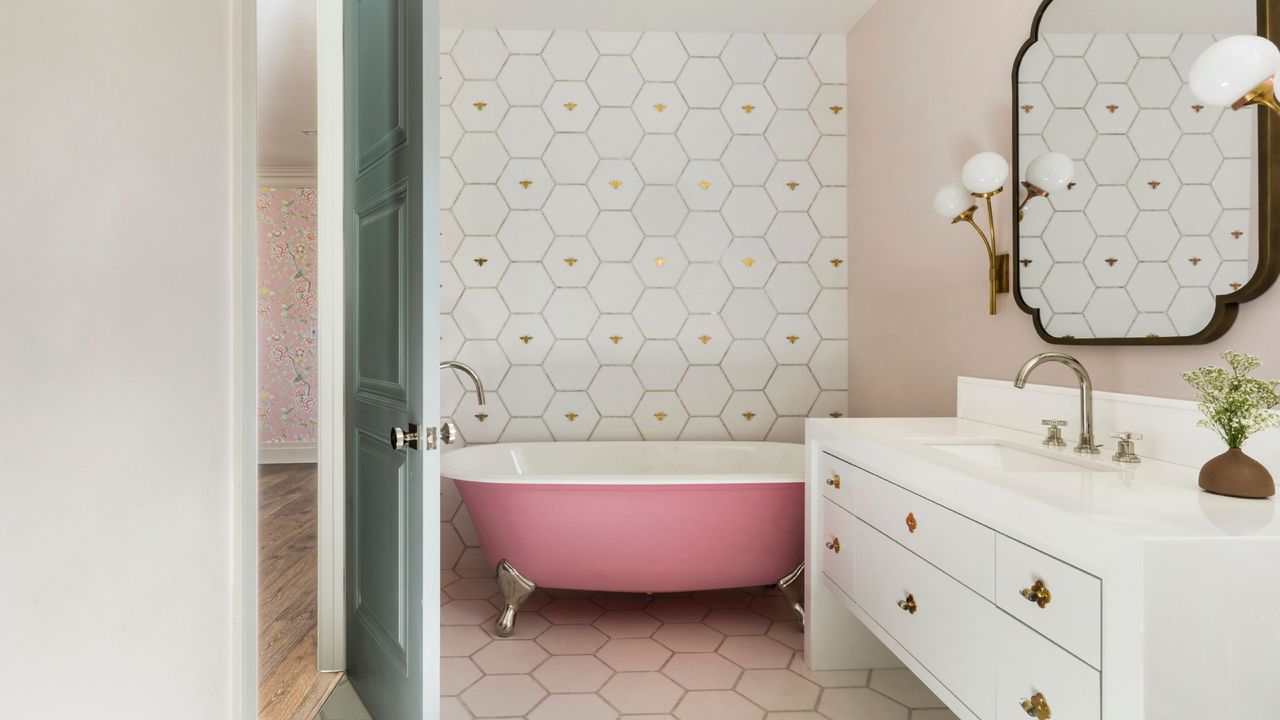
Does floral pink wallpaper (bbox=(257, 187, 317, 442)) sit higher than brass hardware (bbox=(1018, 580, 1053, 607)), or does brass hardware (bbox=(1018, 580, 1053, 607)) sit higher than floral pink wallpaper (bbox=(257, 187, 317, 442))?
floral pink wallpaper (bbox=(257, 187, 317, 442))

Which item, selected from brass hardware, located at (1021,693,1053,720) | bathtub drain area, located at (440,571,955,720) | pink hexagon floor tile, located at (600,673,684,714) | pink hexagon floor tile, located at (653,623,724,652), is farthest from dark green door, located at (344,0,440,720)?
brass hardware, located at (1021,693,1053,720)

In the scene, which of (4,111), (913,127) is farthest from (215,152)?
(913,127)

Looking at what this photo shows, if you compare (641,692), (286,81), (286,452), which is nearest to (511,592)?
(641,692)

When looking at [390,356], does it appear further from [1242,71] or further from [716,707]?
[1242,71]

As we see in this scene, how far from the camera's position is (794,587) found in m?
2.62

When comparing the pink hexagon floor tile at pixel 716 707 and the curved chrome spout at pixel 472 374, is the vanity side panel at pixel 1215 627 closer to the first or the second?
the pink hexagon floor tile at pixel 716 707

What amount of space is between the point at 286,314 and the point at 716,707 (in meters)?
5.09

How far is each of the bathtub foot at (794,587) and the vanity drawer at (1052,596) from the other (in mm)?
1327

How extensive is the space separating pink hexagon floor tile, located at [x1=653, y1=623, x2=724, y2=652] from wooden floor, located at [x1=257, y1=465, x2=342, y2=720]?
109 centimetres

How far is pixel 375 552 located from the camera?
6.41ft

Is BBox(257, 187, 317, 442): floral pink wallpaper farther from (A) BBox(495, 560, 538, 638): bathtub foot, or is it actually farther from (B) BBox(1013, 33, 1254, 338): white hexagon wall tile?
(B) BBox(1013, 33, 1254, 338): white hexagon wall tile

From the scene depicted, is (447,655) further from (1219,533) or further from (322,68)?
(1219,533)

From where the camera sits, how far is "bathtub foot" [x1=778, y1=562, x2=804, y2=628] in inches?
103

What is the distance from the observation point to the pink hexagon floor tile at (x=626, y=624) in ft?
8.50
